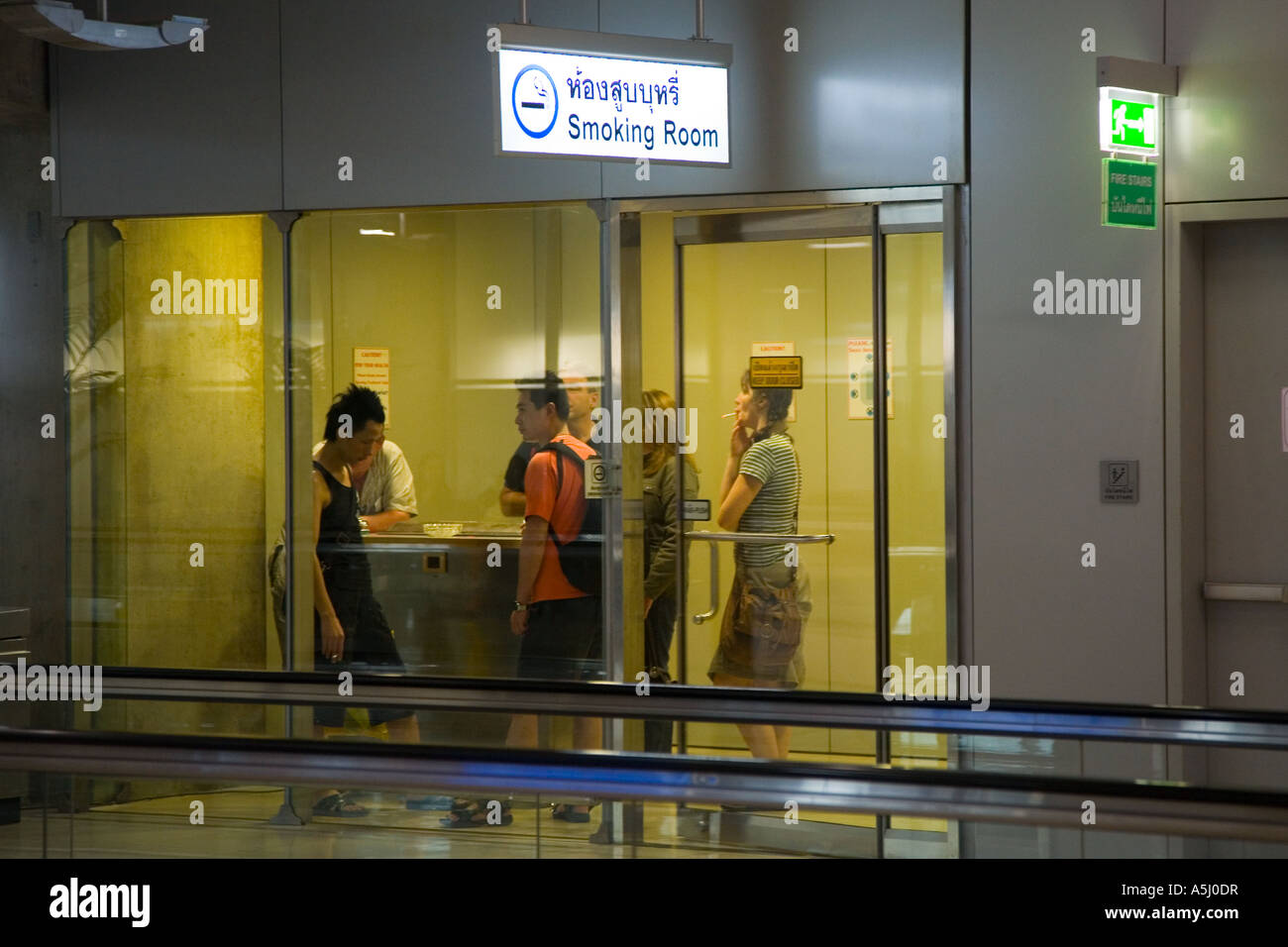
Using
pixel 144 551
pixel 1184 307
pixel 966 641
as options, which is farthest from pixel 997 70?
pixel 144 551

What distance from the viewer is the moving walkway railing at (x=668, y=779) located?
3.04 m

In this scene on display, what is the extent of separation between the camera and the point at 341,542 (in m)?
6.93

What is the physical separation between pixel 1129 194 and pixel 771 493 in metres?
1.90

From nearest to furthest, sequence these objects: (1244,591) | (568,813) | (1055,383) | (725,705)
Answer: (568,813) → (725,705) → (1244,591) → (1055,383)

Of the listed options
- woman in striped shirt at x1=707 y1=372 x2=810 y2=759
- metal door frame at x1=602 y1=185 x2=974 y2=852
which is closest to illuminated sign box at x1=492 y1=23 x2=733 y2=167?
metal door frame at x1=602 y1=185 x2=974 y2=852

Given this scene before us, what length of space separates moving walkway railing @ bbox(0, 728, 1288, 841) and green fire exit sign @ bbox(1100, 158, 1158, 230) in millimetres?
3254

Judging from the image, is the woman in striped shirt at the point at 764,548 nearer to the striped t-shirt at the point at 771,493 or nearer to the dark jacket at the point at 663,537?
the striped t-shirt at the point at 771,493

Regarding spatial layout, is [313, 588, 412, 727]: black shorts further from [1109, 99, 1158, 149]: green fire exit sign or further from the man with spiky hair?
[1109, 99, 1158, 149]: green fire exit sign

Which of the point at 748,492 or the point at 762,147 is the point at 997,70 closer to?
the point at 762,147

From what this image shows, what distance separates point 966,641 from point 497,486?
2.15 metres

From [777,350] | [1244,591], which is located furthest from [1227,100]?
[777,350]

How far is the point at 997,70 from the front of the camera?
19.9 ft

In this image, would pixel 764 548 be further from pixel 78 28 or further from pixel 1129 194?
pixel 78 28
